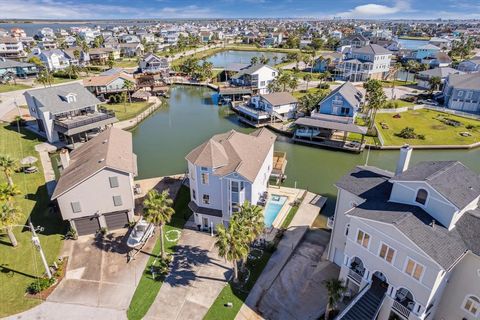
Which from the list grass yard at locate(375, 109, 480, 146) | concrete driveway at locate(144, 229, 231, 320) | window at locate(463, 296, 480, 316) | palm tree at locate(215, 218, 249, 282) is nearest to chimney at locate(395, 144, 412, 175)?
window at locate(463, 296, 480, 316)

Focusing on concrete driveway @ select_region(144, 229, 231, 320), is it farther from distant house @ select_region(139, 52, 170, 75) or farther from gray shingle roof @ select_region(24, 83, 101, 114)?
distant house @ select_region(139, 52, 170, 75)

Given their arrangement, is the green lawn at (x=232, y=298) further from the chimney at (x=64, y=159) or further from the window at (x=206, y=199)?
the chimney at (x=64, y=159)

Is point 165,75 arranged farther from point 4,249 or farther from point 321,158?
point 4,249

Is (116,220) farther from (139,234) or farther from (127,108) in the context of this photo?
(127,108)

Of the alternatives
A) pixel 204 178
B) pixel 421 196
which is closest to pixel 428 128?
pixel 421 196

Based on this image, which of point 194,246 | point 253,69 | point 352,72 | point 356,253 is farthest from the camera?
point 352,72

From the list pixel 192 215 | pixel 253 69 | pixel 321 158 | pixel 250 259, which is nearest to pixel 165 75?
pixel 253 69
